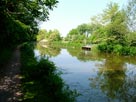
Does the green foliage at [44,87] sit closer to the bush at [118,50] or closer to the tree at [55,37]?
the bush at [118,50]

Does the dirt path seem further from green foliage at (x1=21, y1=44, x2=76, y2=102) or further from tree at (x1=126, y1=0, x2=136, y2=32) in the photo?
tree at (x1=126, y1=0, x2=136, y2=32)

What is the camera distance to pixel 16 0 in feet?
45.0

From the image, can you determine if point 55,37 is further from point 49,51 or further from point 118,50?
point 118,50

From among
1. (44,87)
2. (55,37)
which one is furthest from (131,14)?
(55,37)

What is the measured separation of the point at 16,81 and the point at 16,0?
4345 mm

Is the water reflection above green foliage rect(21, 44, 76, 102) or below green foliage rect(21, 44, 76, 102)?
above

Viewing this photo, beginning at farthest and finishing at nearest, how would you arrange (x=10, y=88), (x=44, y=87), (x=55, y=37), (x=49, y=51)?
1. (x=55, y=37)
2. (x=49, y=51)
3. (x=44, y=87)
4. (x=10, y=88)

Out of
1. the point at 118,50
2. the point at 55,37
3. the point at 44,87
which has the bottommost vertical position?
the point at 44,87

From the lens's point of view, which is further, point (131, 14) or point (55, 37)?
point (55, 37)

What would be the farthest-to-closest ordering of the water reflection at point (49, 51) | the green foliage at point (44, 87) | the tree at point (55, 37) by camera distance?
the tree at point (55, 37) → the water reflection at point (49, 51) → the green foliage at point (44, 87)

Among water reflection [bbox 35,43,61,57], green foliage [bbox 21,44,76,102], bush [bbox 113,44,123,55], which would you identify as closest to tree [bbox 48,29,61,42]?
water reflection [bbox 35,43,61,57]

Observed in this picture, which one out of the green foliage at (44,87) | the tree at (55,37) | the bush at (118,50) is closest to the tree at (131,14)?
the bush at (118,50)

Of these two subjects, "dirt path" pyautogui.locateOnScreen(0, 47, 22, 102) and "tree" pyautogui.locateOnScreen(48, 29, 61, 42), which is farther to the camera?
"tree" pyautogui.locateOnScreen(48, 29, 61, 42)

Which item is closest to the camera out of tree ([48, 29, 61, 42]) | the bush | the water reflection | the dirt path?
the dirt path
